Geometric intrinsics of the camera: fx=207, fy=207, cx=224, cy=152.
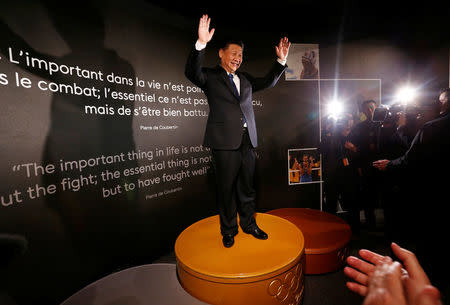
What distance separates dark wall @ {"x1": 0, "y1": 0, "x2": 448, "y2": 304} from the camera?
1.59 m

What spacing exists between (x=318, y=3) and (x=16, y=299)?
14.3 ft

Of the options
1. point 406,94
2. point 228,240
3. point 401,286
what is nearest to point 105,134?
point 228,240

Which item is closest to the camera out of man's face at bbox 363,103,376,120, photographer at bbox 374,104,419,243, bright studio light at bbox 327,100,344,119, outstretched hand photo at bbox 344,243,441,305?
outstretched hand photo at bbox 344,243,441,305

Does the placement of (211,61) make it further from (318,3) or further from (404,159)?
(404,159)

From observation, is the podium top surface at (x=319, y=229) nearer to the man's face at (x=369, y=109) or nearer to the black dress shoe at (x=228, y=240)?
the black dress shoe at (x=228, y=240)

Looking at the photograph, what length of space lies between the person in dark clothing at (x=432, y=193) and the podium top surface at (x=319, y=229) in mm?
673

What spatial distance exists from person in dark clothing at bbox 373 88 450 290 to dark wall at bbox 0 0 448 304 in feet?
5.89

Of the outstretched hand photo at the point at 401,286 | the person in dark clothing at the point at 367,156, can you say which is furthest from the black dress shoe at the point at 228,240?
the person in dark clothing at the point at 367,156

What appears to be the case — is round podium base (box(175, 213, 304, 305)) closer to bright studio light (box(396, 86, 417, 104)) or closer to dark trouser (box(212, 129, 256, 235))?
dark trouser (box(212, 129, 256, 235))

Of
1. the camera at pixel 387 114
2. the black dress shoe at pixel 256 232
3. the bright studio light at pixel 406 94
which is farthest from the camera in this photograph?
the bright studio light at pixel 406 94

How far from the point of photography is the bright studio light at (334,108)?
3568 millimetres

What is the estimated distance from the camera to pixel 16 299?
1.56 m

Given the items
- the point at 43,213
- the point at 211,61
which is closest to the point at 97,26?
the point at 211,61

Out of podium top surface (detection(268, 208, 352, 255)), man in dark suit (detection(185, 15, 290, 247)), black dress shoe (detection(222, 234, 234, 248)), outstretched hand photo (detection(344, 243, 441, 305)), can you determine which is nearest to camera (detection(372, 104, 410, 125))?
podium top surface (detection(268, 208, 352, 255))
